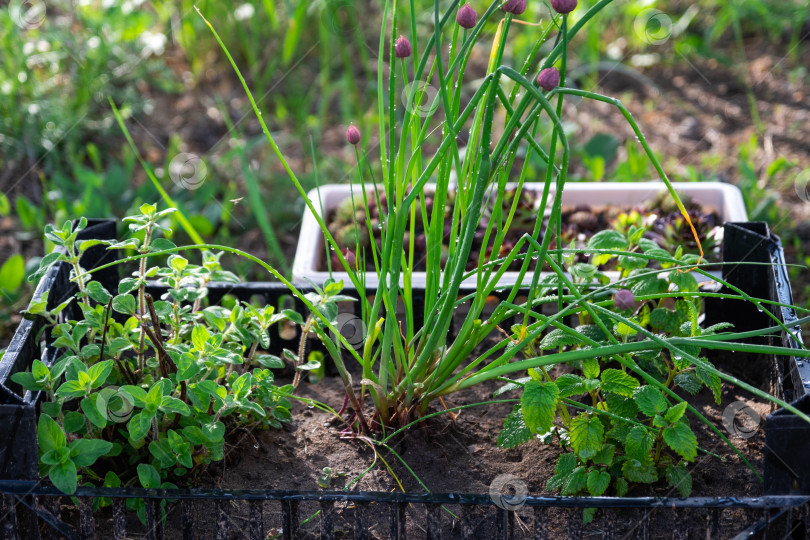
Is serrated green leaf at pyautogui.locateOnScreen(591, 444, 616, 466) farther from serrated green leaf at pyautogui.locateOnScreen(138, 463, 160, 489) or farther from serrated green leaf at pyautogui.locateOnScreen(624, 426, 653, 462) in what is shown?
serrated green leaf at pyautogui.locateOnScreen(138, 463, 160, 489)

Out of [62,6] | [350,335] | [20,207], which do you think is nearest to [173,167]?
[20,207]

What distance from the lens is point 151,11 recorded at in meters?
3.47

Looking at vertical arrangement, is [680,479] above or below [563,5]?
below

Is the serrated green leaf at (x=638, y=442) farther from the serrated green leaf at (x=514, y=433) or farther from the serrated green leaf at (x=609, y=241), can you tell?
A: the serrated green leaf at (x=609, y=241)

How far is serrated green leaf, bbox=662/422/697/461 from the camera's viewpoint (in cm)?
105

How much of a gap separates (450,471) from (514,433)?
0.15 m
